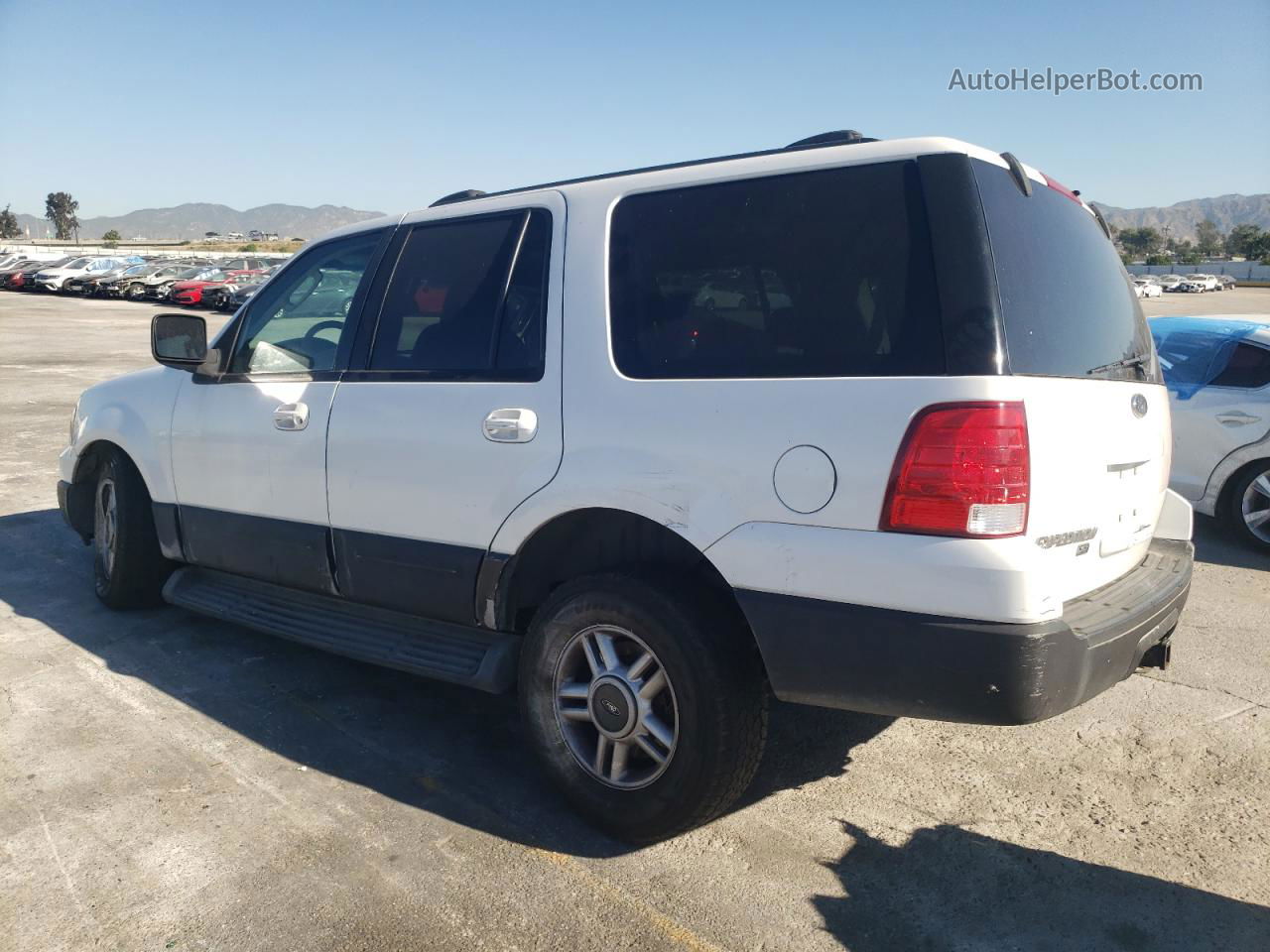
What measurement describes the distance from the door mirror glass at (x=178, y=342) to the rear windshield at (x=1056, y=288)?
3400 millimetres

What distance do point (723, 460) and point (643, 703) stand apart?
0.79m

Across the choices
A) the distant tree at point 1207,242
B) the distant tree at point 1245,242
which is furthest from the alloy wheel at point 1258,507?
the distant tree at point 1207,242

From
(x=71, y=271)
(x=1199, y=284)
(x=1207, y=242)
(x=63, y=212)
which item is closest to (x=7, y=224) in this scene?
(x=63, y=212)

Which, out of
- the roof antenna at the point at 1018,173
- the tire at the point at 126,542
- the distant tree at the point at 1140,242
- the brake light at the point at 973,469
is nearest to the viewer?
the brake light at the point at 973,469

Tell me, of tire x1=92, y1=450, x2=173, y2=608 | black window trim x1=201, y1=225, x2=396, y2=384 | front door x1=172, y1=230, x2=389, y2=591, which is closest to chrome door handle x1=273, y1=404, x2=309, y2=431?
front door x1=172, y1=230, x2=389, y2=591

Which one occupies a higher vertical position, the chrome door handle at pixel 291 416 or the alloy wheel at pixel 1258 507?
the chrome door handle at pixel 291 416

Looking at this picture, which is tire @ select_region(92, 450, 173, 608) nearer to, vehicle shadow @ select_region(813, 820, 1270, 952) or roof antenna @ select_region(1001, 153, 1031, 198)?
vehicle shadow @ select_region(813, 820, 1270, 952)

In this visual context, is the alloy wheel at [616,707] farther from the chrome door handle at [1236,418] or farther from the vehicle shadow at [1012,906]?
the chrome door handle at [1236,418]

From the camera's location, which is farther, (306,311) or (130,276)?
(130,276)

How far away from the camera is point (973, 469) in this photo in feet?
8.18

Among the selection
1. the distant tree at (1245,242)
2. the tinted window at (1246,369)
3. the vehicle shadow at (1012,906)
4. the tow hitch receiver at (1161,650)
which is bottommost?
the vehicle shadow at (1012,906)

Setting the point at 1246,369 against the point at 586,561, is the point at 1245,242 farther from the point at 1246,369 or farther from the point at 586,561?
the point at 586,561

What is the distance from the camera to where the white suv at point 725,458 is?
8.38 feet

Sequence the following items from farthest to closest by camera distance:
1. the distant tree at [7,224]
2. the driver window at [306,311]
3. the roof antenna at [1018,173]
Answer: the distant tree at [7,224], the driver window at [306,311], the roof antenna at [1018,173]
